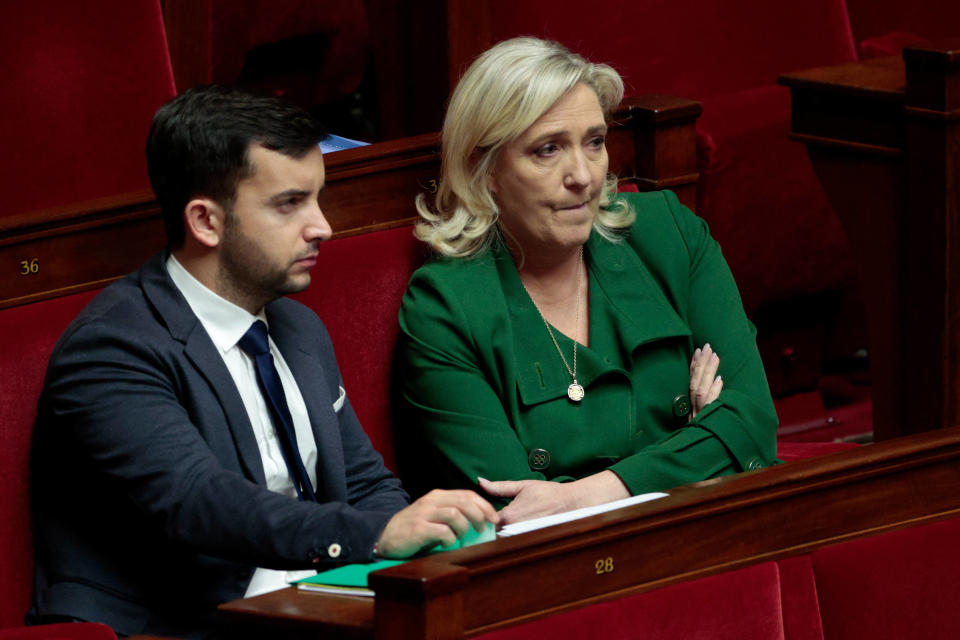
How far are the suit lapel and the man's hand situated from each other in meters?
0.16

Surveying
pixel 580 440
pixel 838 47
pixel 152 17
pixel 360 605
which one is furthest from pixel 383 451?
pixel 838 47

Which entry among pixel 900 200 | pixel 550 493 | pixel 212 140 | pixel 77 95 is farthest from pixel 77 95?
pixel 900 200

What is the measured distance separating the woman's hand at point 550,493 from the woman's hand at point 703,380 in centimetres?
12

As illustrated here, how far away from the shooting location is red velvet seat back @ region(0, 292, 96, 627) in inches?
41.7

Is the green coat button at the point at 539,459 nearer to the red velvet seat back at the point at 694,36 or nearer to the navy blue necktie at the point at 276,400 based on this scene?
the navy blue necktie at the point at 276,400

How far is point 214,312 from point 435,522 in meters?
0.25

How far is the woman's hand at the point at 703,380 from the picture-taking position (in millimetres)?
1284

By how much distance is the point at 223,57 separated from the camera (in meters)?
2.20

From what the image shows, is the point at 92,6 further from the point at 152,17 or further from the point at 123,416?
the point at 123,416

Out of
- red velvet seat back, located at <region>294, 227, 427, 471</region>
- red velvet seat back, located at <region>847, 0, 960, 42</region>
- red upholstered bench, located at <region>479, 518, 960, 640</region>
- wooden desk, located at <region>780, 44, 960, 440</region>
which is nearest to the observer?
red upholstered bench, located at <region>479, 518, 960, 640</region>

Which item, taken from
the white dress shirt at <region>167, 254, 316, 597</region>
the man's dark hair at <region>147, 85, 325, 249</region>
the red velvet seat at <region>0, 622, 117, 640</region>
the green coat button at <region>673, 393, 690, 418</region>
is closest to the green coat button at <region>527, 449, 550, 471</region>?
the green coat button at <region>673, 393, 690, 418</region>

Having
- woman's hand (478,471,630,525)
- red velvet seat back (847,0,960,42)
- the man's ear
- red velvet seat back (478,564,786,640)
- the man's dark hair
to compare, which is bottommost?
woman's hand (478,471,630,525)

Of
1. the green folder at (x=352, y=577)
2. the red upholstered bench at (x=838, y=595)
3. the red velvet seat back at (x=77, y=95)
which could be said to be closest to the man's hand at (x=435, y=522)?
the green folder at (x=352, y=577)

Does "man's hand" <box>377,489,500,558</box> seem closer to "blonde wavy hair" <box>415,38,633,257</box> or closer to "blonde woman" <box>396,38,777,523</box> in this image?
"blonde woman" <box>396,38,777,523</box>
